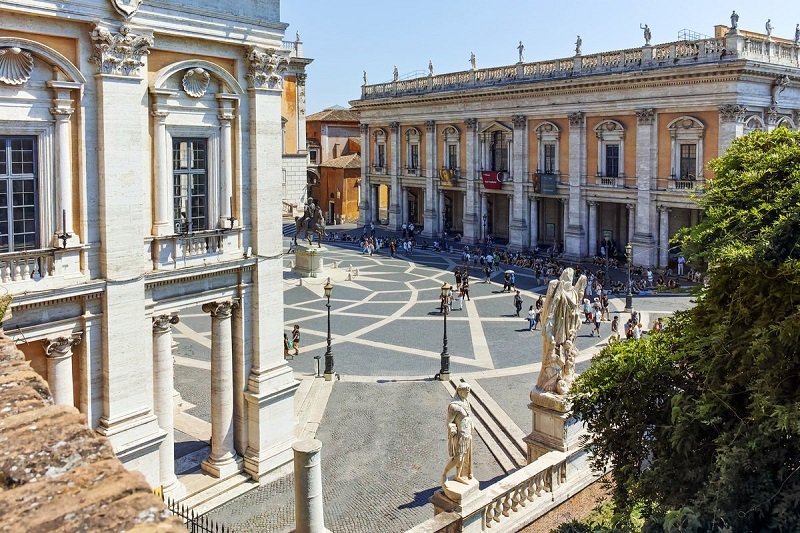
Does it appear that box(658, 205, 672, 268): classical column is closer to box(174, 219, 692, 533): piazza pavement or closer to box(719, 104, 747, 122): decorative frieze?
box(174, 219, 692, 533): piazza pavement

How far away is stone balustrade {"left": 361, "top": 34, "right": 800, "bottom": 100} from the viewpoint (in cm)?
3969

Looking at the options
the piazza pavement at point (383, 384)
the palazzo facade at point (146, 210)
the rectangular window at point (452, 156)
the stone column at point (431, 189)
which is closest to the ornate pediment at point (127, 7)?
the palazzo facade at point (146, 210)

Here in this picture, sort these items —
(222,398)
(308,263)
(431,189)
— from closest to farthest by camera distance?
(222,398) < (308,263) < (431,189)

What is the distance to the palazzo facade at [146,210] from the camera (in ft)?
41.5

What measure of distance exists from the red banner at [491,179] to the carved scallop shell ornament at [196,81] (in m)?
40.5

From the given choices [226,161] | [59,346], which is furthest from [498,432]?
[59,346]

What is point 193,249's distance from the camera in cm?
1505

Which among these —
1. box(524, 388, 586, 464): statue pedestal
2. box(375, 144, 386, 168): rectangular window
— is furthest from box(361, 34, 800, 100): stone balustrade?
box(524, 388, 586, 464): statue pedestal

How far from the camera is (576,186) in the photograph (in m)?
48.4

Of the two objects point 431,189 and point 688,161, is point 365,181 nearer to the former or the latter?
point 431,189

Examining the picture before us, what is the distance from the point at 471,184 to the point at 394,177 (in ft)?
31.4

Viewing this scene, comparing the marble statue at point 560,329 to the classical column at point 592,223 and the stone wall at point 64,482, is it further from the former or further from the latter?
the classical column at point 592,223

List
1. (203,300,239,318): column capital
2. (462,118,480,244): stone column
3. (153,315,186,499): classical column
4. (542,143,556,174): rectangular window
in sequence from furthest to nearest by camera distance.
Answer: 1. (462,118,480,244): stone column
2. (542,143,556,174): rectangular window
3. (203,300,239,318): column capital
4. (153,315,186,499): classical column

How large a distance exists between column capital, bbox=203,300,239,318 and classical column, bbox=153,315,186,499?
0.87 meters
